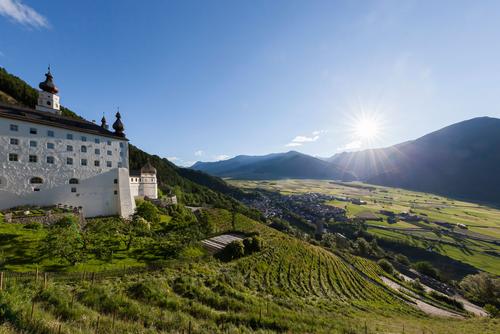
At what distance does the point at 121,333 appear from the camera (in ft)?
30.1

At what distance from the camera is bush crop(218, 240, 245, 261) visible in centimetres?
3193

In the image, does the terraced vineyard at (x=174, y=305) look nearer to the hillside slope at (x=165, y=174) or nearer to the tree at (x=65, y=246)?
the tree at (x=65, y=246)

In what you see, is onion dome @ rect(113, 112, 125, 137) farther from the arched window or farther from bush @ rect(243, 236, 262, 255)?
bush @ rect(243, 236, 262, 255)

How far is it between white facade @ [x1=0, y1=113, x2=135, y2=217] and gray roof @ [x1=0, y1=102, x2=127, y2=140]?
23.2 inches

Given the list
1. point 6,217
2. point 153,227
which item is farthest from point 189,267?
point 6,217

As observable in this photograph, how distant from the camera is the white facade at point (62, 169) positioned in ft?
105

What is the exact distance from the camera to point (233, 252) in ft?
107

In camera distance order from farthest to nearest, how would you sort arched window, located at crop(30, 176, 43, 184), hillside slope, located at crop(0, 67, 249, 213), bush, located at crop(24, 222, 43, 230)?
hillside slope, located at crop(0, 67, 249, 213) < arched window, located at crop(30, 176, 43, 184) < bush, located at crop(24, 222, 43, 230)

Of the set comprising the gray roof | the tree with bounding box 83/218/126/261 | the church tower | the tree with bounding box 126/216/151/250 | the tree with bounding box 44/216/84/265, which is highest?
the church tower

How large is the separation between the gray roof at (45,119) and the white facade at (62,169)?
589 millimetres

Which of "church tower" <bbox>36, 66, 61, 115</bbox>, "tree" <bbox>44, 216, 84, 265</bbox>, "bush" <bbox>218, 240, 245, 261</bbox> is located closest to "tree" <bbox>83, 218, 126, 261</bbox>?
"tree" <bbox>44, 216, 84, 265</bbox>

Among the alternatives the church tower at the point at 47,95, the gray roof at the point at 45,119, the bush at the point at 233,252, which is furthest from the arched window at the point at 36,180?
the bush at the point at 233,252

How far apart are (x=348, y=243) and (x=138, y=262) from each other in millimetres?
97786

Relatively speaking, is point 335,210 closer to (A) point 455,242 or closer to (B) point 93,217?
(A) point 455,242
